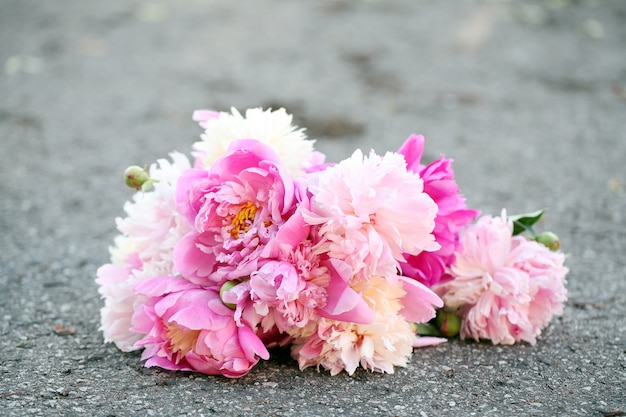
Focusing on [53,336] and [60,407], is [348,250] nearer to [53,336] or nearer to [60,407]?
[60,407]

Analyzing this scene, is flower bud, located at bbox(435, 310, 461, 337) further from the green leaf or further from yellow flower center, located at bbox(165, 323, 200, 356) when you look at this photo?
yellow flower center, located at bbox(165, 323, 200, 356)

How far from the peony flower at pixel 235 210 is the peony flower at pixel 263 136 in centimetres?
10

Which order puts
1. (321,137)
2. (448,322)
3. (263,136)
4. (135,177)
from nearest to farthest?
(263,136)
(135,177)
(448,322)
(321,137)

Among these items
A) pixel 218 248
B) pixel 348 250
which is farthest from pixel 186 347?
pixel 348 250

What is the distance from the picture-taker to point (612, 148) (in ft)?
13.1

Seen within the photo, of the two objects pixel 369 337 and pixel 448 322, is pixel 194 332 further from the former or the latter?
pixel 448 322

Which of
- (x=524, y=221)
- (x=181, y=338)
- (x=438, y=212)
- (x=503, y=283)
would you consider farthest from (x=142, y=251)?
(x=524, y=221)

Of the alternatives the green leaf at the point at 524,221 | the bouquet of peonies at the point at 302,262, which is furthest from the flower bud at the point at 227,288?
the green leaf at the point at 524,221

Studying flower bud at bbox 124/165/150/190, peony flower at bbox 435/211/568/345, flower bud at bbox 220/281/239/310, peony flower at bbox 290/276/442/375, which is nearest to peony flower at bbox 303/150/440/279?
peony flower at bbox 290/276/442/375

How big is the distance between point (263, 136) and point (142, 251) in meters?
0.44

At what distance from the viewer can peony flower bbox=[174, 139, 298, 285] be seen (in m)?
1.76

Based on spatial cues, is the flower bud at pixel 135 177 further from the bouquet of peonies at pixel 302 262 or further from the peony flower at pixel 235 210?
the peony flower at pixel 235 210

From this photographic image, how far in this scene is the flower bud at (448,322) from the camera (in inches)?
83.3

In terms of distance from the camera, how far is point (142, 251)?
2033 mm
